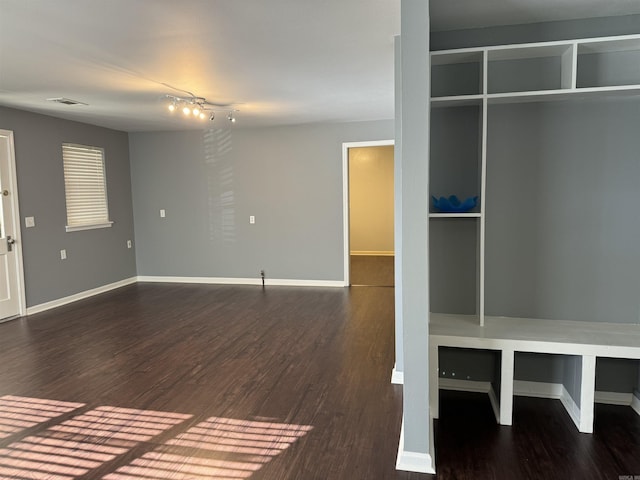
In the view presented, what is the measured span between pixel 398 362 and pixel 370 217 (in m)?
6.55

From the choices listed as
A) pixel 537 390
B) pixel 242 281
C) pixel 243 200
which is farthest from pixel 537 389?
pixel 243 200

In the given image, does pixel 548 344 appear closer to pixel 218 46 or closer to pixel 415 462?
pixel 415 462

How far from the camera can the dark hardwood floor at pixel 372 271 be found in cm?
660

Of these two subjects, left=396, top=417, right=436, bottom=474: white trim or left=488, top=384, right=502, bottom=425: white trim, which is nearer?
left=396, top=417, right=436, bottom=474: white trim

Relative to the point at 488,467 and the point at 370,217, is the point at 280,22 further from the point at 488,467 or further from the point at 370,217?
the point at 370,217

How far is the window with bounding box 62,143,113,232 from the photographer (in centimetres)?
576

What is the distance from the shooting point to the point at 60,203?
5.58 meters

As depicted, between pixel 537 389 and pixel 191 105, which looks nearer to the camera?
pixel 537 389

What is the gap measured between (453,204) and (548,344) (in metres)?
0.96

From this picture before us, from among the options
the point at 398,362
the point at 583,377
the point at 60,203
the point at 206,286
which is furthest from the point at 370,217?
the point at 583,377

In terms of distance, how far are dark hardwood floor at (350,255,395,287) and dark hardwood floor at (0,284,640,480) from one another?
2.10m

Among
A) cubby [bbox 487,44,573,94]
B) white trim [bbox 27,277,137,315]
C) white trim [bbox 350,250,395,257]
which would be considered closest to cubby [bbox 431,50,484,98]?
cubby [bbox 487,44,573,94]

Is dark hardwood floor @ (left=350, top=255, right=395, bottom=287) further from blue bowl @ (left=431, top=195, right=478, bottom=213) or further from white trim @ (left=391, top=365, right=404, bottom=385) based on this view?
blue bowl @ (left=431, top=195, right=478, bottom=213)

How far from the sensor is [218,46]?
9.68 feet
